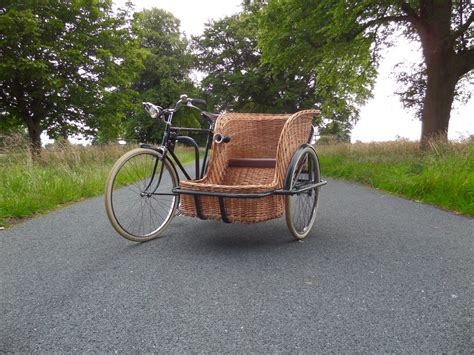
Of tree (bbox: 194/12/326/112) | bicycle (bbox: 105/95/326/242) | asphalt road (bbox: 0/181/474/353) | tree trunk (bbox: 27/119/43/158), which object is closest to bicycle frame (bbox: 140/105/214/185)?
bicycle (bbox: 105/95/326/242)

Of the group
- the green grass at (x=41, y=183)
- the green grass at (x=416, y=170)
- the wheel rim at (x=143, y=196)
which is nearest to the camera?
the wheel rim at (x=143, y=196)

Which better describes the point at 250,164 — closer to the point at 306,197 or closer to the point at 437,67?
the point at 306,197

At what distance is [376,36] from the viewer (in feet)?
35.6

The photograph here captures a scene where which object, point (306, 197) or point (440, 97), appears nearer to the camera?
point (306, 197)

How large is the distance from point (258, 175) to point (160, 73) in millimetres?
28733

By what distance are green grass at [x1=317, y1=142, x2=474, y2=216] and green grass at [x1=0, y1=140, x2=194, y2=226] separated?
18.9 ft

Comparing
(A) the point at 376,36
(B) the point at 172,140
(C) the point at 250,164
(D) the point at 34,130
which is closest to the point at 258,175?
(C) the point at 250,164

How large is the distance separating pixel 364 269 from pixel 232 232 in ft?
4.87

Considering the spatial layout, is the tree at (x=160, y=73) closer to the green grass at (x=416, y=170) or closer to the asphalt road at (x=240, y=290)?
the green grass at (x=416, y=170)

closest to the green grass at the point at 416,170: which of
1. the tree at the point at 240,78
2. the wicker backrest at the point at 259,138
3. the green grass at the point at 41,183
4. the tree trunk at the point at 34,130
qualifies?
the wicker backrest at the point at 259,138

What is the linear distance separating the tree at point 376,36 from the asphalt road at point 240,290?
7388mm

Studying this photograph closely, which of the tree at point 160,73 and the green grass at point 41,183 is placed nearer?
the green grass at point 41,183

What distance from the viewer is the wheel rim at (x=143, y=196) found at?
114 inches

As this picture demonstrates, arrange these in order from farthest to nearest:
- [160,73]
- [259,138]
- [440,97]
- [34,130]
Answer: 1. [160,73]
2. [34,130]
3. [440,97]
4. [259,138]
